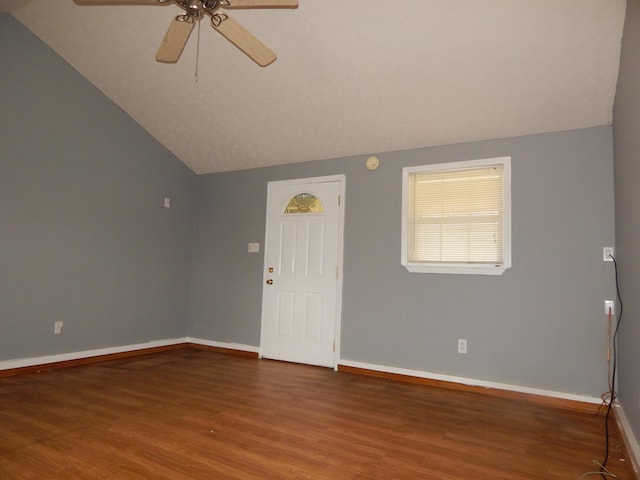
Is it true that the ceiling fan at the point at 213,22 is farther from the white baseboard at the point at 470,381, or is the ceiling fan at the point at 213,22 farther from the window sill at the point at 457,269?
the white baseboard at the point at 470,381

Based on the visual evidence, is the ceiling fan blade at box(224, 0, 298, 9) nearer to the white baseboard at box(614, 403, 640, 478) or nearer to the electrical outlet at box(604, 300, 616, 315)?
the white baseboard at box(614, 403, 640, 478)

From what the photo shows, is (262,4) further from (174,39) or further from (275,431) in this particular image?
(275,431)

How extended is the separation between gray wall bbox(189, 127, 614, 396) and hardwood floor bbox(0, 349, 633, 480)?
13.5 inches

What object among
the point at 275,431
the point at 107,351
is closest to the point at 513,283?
the point at 275,431

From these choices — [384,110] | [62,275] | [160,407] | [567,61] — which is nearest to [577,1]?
[567,61]

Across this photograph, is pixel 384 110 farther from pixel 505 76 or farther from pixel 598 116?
pixel 598 116

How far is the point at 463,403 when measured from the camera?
3299mm

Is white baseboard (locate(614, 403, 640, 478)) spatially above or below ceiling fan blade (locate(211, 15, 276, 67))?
below

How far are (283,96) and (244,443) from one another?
2.98 meters

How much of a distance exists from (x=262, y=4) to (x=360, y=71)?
147cm

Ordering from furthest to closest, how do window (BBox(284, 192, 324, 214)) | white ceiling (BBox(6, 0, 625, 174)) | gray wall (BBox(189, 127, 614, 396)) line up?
1. window (BBox(284, 192, 324, 214))
2. gray wall (BBox(189, 127, 614, 396))
3. white ceiling (BBox(6, 0, 625, 174))

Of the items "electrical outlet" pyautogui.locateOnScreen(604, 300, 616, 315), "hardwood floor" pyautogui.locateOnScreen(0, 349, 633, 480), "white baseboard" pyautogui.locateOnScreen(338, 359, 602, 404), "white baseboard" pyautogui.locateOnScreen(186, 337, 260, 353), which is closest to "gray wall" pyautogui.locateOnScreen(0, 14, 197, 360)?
"white baseboard" pyautogui.locateOnScreen(186, 337, 260, 353)

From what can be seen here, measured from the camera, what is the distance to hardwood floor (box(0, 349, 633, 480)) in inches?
81.9

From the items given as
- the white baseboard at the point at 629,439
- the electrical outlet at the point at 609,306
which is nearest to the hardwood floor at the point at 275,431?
the white baseboard at the point at 629,439
